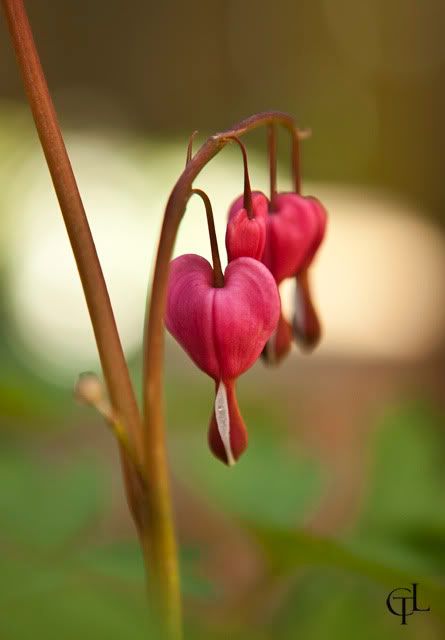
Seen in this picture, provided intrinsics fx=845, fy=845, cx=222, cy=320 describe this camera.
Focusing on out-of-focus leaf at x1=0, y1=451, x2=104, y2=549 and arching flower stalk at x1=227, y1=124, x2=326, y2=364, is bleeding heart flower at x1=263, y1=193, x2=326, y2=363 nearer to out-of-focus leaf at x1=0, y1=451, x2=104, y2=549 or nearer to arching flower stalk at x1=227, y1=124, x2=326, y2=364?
arching flower stalk at x1=227, y1=124, x2=326, y2=364

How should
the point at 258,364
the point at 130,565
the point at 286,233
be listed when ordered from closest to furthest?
1. the point at 286,233
2. the point at 130,565
3. the point at 258,364

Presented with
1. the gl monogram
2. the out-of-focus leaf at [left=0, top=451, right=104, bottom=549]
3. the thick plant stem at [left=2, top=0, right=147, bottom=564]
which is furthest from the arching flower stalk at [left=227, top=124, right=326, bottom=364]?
the out-of-focus leaf at [left=0, top=451, right=104, bottom=549]

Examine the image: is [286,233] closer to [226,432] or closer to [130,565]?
[226,432]

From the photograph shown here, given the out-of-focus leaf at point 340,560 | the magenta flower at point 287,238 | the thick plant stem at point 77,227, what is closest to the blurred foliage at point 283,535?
the out-of-focus leaf at point 340,560

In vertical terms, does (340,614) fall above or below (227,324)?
below

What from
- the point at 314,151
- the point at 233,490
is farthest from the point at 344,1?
the point at 233,490

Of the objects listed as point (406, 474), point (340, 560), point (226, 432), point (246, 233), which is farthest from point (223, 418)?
point (406, 474)
